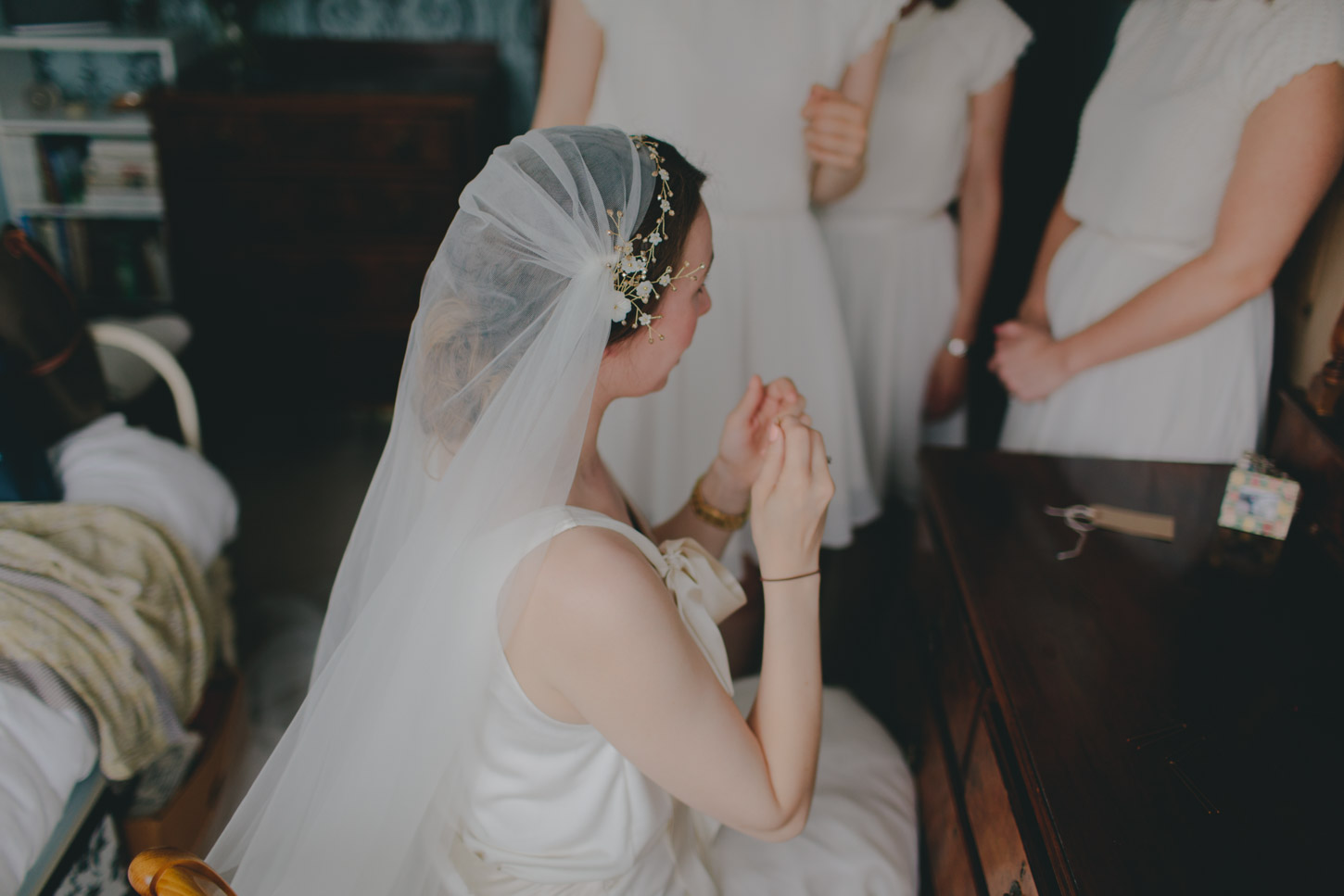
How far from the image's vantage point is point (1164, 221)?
1.41 meters

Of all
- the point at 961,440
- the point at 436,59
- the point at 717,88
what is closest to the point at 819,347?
the point at 717,88

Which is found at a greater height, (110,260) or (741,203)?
(741,203)

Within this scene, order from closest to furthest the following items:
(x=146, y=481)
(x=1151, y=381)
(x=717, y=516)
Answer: (x=717, y=516) < (x=1151, y=381) < (x=146, y=481)

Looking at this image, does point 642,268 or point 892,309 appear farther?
point 892,309

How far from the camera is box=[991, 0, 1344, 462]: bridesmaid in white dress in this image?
119 cm

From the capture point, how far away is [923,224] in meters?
2.06

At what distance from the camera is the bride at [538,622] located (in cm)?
88

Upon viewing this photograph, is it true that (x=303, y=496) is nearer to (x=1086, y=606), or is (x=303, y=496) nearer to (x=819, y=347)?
(x=819, y=347)

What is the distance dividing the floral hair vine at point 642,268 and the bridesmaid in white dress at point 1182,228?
0.81 m

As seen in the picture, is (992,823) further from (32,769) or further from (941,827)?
(32,769)

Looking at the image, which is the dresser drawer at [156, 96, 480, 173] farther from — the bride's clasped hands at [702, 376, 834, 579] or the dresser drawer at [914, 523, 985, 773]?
the bride's clasped hands at [702, 376, 834, 579]

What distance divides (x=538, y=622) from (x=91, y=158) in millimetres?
3247

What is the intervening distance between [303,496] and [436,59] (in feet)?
5.44

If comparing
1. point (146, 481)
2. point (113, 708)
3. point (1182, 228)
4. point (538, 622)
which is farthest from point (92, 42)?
point (1182, 228)
